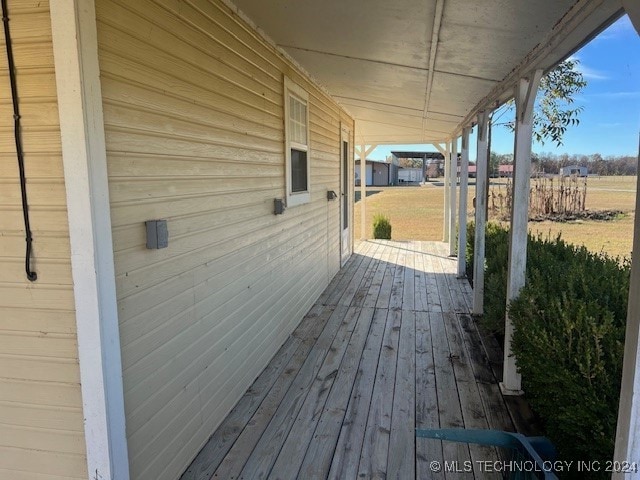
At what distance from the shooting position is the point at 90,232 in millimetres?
1514

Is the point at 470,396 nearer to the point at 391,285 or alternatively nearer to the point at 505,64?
the point at 505,64

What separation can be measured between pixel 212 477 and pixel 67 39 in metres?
1.96

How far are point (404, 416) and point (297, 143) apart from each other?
2.64m

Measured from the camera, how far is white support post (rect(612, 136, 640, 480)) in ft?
4.32

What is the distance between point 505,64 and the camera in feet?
9.53

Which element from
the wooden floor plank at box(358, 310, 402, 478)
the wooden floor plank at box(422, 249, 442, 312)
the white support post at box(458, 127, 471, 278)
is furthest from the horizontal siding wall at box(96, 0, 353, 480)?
the white support post at box(458, 127, 471, 278)

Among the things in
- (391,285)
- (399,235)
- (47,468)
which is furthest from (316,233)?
(399,235)

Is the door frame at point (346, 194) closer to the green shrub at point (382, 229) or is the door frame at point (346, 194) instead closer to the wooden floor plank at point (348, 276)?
the wooden floor plank at point (348, 276)

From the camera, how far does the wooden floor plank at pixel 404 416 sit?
2.25 meters

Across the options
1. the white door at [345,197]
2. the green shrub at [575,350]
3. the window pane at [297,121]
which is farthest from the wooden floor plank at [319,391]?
the white door at [345,197]

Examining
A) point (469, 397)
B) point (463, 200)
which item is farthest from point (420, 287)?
point (469, 397)

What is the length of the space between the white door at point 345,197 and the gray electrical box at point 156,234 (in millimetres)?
5389

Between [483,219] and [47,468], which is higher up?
[483,219]

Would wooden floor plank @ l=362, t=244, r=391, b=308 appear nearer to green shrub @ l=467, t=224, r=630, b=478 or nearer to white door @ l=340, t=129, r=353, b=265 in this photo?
white door @ l=340, t=129, r=353, b=265
